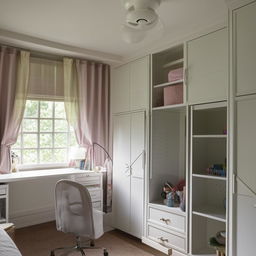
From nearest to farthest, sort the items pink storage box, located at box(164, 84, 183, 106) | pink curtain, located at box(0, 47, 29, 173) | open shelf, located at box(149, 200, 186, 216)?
open shelf, located at box(149, 200, 186, 216) → pink storage box, located at box(164, 84, 183, 106) → pink curtain, located at box(0, 47, 29, 173)

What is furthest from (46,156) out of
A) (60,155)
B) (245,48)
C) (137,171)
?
(245,48)

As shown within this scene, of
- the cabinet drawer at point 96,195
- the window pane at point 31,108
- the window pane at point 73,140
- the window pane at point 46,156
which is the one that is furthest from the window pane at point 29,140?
the cabinet drawer at point 96,195

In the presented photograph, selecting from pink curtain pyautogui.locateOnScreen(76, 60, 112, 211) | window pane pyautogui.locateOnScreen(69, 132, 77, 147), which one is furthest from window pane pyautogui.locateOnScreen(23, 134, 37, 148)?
pink curtain pyautogui.locateOnScreen(76, 60, 112, 211)

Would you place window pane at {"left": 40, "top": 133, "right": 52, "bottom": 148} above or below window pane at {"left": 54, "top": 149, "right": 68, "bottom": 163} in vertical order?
above

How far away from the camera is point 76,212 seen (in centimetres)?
258

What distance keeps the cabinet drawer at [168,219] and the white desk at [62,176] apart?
82 cm

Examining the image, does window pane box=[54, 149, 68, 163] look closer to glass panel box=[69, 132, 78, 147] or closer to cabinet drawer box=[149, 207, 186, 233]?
glass panel box=[69, 132, 78, 147]

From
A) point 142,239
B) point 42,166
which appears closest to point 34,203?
point 42,166

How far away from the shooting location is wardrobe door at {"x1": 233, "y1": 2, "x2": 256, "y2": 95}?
2.00 m

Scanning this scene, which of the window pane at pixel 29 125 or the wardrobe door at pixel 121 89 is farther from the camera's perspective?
the window pane at pixel 29 125

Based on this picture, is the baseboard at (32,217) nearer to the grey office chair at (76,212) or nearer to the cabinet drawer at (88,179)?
the cabinet drawer at (88,179)

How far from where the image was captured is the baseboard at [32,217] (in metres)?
3.57

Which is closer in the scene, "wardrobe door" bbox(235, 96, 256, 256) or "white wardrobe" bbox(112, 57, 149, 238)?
"wardrobe door" bbox(235, 96, 256, 256)

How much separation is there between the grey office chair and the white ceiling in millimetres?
1592
